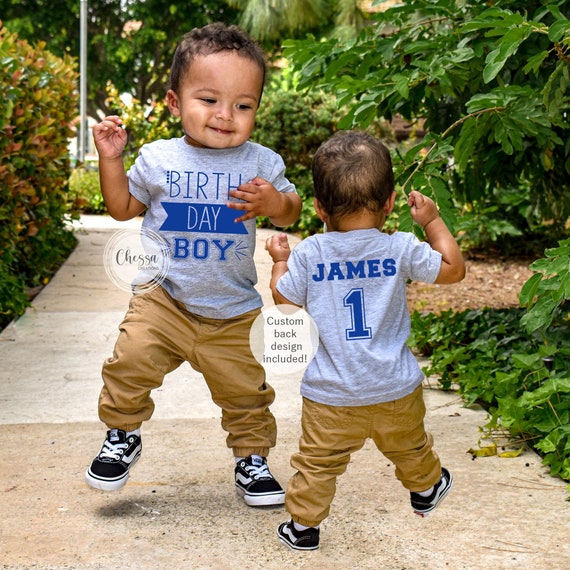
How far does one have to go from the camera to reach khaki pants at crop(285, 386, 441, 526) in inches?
102

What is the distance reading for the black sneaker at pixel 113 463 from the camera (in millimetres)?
2982

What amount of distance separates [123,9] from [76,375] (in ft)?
86.5

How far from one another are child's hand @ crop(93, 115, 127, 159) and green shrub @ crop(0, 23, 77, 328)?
2532 millimetres

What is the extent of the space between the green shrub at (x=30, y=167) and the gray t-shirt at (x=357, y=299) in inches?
126

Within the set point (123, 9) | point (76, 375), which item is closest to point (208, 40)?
point (76, 375)

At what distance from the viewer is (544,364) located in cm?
384

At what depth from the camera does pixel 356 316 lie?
256cm

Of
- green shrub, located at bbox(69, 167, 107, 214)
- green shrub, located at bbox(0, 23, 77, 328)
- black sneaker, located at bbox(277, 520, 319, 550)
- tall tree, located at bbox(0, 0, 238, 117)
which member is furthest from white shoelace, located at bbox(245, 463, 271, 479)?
tall tree, located at bbox(0, 0, 238, 117)

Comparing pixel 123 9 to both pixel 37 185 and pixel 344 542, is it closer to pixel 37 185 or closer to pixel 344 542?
pixel 37 185

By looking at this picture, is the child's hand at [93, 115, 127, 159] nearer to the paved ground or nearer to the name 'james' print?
the name 'james' print

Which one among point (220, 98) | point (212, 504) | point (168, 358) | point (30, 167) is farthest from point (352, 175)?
point (30, 167)

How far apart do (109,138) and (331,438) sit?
3.87 ft

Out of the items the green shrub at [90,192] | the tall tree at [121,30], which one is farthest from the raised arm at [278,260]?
the tall tree at [121,30]

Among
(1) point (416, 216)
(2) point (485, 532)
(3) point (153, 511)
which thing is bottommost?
(3) point (153, 511)
